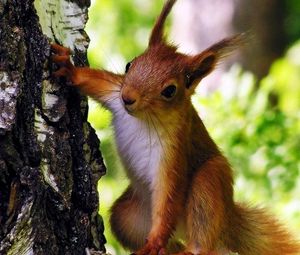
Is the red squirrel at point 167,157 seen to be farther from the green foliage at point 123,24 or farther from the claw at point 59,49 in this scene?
the green foliage at point 123,24

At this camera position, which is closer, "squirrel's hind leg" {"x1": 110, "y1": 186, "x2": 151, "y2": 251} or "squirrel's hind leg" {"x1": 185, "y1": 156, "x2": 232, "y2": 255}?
"squirrel's hind leg" {"x1": 185, "y1": 156, "x2": 232, "y2": 255}

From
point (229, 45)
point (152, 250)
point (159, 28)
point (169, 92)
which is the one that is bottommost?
point (152, 250)

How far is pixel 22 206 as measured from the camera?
9.77 ft

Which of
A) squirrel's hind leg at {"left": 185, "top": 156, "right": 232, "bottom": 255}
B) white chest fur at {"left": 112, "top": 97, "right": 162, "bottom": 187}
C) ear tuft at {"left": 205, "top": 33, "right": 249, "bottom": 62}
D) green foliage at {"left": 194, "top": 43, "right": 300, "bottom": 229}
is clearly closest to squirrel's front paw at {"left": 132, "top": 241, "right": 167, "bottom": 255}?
squirrel's hind leg at {"left": 185, "top": 156, "right": 232, "bottom": 255}

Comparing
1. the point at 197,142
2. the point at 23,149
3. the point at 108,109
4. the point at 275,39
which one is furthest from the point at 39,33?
the point at 275,39

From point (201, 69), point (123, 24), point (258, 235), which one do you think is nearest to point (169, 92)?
point (201, 69)

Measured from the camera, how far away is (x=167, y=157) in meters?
4.19

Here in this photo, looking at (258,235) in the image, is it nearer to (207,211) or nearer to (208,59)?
(207,211)

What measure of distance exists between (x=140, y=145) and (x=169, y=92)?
12.6 inches

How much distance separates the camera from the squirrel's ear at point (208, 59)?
4.16 metres

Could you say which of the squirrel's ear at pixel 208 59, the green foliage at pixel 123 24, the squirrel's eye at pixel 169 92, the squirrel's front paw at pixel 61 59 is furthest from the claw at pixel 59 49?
the green foliage at pixel 123 24

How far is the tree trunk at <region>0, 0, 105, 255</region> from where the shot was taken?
2973 millimetres

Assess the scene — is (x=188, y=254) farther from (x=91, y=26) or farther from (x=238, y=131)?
(x=91, y=26)

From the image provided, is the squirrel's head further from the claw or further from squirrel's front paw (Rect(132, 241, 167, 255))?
squirrel's front paw (Rect(132, 241, 167, 255))
